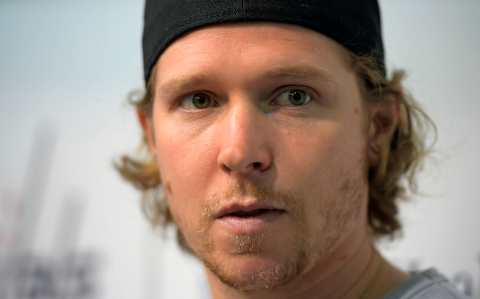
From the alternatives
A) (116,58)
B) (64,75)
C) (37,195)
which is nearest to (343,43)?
(116,58)

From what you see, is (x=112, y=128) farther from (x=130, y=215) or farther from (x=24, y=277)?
(x=24, y=277)

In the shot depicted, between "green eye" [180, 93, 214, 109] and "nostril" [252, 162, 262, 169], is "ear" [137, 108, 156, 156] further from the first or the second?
"nostril" [252, 162, 262, 169]

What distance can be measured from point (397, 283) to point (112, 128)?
4.04ft

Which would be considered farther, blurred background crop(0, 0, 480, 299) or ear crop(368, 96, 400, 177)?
blurred background crop(0, 0, 480, 299)

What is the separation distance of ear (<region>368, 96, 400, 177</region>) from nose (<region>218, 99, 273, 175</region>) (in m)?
0.32

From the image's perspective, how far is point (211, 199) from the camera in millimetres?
835

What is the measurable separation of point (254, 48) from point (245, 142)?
176mm

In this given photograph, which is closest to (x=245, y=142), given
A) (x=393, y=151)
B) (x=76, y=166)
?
(x=393, y=151)

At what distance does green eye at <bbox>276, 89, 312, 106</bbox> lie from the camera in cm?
86

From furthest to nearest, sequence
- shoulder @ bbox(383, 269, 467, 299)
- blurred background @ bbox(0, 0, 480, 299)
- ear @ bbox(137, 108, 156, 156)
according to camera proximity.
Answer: blurred background @ bbox(0, 0, 480, 299)
ear @ bbox(137, 108, 156, 156)
shoulder @ bbox(383, 269, 467, 299)

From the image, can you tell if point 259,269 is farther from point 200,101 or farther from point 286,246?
point 200,101

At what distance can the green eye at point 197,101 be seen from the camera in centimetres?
89

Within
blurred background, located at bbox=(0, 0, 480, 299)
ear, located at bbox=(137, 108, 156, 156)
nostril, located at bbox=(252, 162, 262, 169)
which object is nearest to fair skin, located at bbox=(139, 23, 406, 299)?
nostril, located at bbox=(252, 162, 262, 169)

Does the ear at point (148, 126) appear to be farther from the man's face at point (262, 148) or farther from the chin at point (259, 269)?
the chin at point (259, 269)
